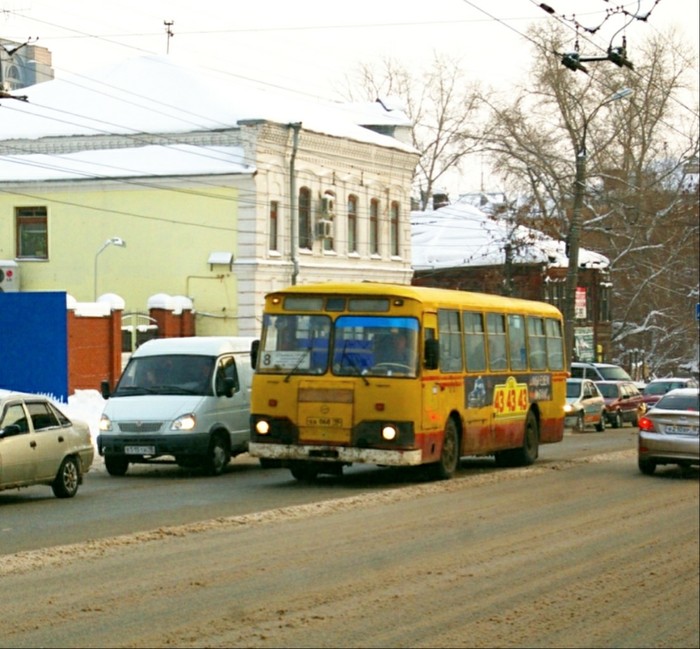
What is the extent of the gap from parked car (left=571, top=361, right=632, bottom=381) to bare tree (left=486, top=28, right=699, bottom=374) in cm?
126

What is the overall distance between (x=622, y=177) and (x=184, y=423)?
3302 centimetres

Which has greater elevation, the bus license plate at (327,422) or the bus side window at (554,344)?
the bus side window at (554,344)

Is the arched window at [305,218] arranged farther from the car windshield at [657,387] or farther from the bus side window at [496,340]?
the bus side window at [496,340]

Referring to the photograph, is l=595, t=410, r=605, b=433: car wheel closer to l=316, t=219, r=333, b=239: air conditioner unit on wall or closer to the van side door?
l=316, t=219, r=333, b=239: air conditioner unit on wall

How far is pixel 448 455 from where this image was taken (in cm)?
2139

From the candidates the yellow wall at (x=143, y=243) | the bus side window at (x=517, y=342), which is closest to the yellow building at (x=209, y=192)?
the yellow wall at (x=143, y=243)

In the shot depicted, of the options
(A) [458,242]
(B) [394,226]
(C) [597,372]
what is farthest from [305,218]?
(A) [458,242]

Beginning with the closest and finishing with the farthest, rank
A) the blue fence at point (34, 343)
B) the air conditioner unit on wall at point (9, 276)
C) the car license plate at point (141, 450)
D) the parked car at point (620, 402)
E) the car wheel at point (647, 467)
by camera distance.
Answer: the car wheel at point (647, 467) < the car license plate at point (141, 450) < the air conditioner unit on wall at point (9, 276) < the blue fence at point (34, 343) < the parked car at point (620, 402)

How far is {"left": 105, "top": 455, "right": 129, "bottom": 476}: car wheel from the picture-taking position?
22.7 metres

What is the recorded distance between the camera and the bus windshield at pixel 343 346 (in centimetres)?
2030

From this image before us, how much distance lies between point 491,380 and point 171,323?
19.1 meters

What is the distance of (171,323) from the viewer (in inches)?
1613

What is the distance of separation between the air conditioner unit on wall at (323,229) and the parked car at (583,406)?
10110 mm

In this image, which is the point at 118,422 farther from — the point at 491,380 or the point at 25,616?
the point at 25,616
